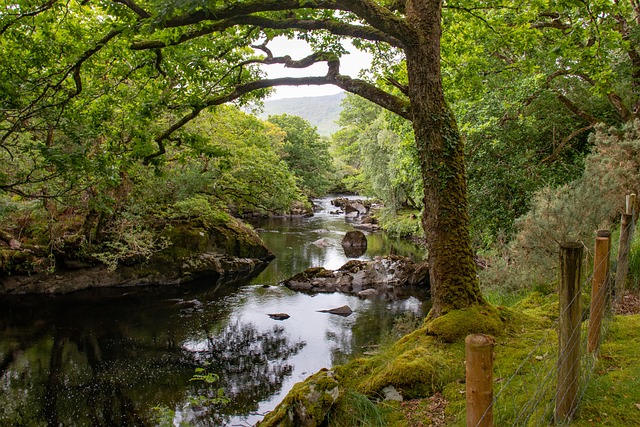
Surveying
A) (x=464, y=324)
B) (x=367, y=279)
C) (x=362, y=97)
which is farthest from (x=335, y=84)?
(x=367, y=279)

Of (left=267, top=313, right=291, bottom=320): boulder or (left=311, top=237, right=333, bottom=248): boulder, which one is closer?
(left=267, top=313, right=291, bottom=320): boulder

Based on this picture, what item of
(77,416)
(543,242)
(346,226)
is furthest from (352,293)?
(346,226)

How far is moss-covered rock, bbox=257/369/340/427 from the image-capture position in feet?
15.8

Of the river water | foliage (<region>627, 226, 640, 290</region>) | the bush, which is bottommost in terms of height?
the river water

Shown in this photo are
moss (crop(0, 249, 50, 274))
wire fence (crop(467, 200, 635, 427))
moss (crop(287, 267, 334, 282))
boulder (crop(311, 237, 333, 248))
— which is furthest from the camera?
boulder (crop(311, 237, 333, 248))

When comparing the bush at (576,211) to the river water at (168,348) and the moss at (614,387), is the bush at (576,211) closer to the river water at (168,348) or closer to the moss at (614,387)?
the moss at (614,387)

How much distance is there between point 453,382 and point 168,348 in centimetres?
846

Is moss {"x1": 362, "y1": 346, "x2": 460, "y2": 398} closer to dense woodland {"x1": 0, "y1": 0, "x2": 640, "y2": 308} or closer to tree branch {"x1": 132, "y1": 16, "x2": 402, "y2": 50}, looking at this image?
dense woodland {"x1": 0, "y1": 0, "x2": 640, "y2": 308}

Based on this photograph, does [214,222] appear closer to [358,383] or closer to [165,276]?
[165,276]

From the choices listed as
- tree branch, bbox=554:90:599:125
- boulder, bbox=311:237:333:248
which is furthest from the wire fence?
boulder, bbox=311:237:333:248

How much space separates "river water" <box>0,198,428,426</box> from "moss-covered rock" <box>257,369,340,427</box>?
6.75 feet

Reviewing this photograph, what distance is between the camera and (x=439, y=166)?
5695 millimetres

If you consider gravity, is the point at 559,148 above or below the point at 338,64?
below

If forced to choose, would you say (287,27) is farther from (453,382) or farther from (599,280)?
(453,382)
